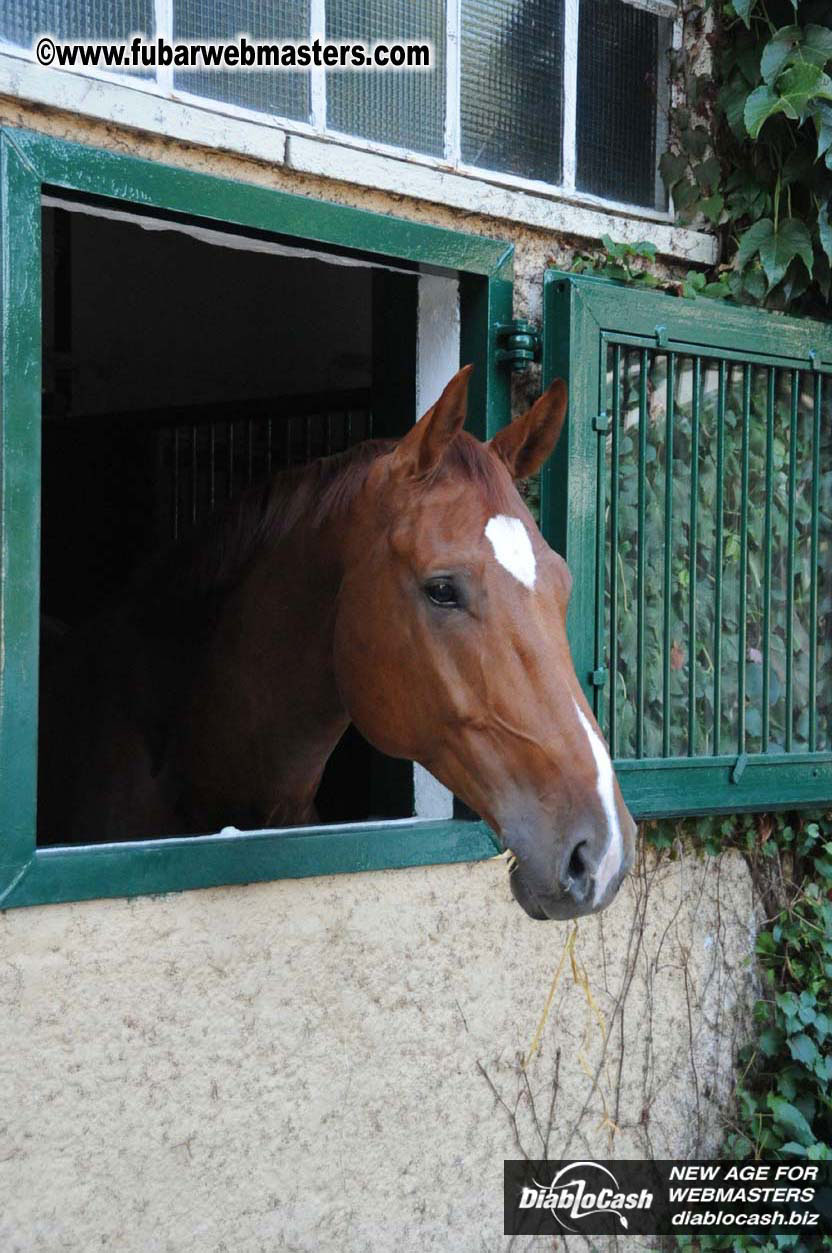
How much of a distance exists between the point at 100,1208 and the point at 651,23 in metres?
3.34

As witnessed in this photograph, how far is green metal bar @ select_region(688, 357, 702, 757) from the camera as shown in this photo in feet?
11.3

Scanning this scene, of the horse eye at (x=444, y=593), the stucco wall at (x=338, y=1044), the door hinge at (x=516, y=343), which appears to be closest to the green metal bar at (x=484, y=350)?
the door hinge at (x=516, y=343)

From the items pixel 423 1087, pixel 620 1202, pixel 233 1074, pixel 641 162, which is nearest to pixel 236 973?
pixel 233 1074

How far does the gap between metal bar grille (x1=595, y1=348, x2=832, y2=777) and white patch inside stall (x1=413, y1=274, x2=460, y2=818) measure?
385mm

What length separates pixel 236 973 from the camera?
269 cm

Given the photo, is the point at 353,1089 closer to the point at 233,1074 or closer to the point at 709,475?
the point at 233,1074

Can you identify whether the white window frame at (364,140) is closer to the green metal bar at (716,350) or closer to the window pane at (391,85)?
the window pane at (391,85)

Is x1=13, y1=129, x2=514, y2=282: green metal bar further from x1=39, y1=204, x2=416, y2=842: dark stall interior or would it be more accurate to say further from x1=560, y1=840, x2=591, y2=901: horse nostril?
x1=39, y1=204, x2=416, y2=842: dark stall interior

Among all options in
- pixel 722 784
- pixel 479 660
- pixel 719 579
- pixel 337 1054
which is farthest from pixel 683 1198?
pixel 479 660

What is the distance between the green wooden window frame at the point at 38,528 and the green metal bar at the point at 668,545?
27.3 inches

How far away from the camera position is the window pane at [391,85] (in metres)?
3.05

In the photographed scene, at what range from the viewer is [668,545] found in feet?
11.1

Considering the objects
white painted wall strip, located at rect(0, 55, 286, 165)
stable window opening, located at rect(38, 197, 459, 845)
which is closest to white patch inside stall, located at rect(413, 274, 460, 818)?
white painted wall strip, located at rect(0, 55, 286, 165)

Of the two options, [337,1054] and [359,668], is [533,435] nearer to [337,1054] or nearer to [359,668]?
[359,668]
